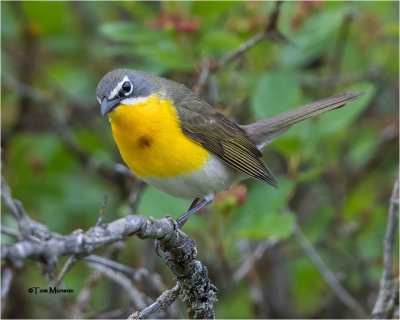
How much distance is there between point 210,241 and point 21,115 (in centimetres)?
296

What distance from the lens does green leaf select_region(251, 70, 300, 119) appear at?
5.25 meters

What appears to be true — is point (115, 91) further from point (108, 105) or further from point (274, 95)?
point (274, 95)

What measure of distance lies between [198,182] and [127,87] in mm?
902

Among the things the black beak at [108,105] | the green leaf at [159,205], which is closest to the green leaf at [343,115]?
the green leaf at [159,205]

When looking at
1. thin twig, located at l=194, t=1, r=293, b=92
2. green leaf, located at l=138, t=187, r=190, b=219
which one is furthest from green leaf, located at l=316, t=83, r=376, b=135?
green leaf, located at l=138, t=187, r=190, b=219

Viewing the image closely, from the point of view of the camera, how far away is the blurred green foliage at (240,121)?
17.5ft

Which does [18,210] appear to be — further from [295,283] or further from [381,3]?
[295,283]

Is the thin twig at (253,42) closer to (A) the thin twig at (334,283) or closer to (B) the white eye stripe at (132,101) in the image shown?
(B) the white eye stripe at (132,101)

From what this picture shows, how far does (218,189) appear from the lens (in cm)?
496

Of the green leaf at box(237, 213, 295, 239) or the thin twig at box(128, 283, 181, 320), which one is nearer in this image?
the thin twig at box(128, 283, 181, 320)

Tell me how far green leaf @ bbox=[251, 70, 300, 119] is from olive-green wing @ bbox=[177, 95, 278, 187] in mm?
288

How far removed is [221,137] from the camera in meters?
5.25

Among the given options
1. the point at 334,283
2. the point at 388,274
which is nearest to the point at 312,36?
the point at 334,283

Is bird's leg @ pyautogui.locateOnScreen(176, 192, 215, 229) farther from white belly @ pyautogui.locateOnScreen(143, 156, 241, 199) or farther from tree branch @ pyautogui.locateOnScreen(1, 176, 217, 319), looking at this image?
tree branch @ pyautogui.locateOnScreen(1, 176, 217, 319)
